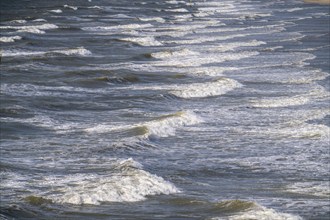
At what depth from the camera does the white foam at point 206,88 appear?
32.0 meters

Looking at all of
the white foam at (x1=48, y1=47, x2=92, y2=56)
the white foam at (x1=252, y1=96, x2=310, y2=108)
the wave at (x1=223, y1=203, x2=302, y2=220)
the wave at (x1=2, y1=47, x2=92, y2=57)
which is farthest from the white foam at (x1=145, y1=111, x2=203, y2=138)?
the white foam at (x1=48, y1=47, x2=92, y2=56)

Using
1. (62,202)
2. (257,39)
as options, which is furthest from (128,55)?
(62,202)

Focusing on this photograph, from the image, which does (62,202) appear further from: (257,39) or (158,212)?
(257,39)

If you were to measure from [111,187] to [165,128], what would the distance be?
7.38 meters

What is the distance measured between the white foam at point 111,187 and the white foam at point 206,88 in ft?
42.9

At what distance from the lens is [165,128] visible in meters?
24.5

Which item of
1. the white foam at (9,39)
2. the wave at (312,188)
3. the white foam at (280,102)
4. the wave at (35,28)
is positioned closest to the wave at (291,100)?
the white foam at (280,102)

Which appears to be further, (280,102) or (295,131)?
(280,102)

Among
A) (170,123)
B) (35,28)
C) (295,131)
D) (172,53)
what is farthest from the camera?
(35,28)

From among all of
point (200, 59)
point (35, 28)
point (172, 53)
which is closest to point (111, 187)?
point (200, 59)

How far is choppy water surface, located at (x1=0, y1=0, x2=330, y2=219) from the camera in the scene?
1653cm

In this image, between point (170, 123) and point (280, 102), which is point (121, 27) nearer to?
point (280, 102)

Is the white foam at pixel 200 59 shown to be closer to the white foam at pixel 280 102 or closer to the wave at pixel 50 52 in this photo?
the wave at pixel 50 52

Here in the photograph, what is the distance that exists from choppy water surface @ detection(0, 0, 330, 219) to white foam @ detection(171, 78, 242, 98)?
0.07 metres
